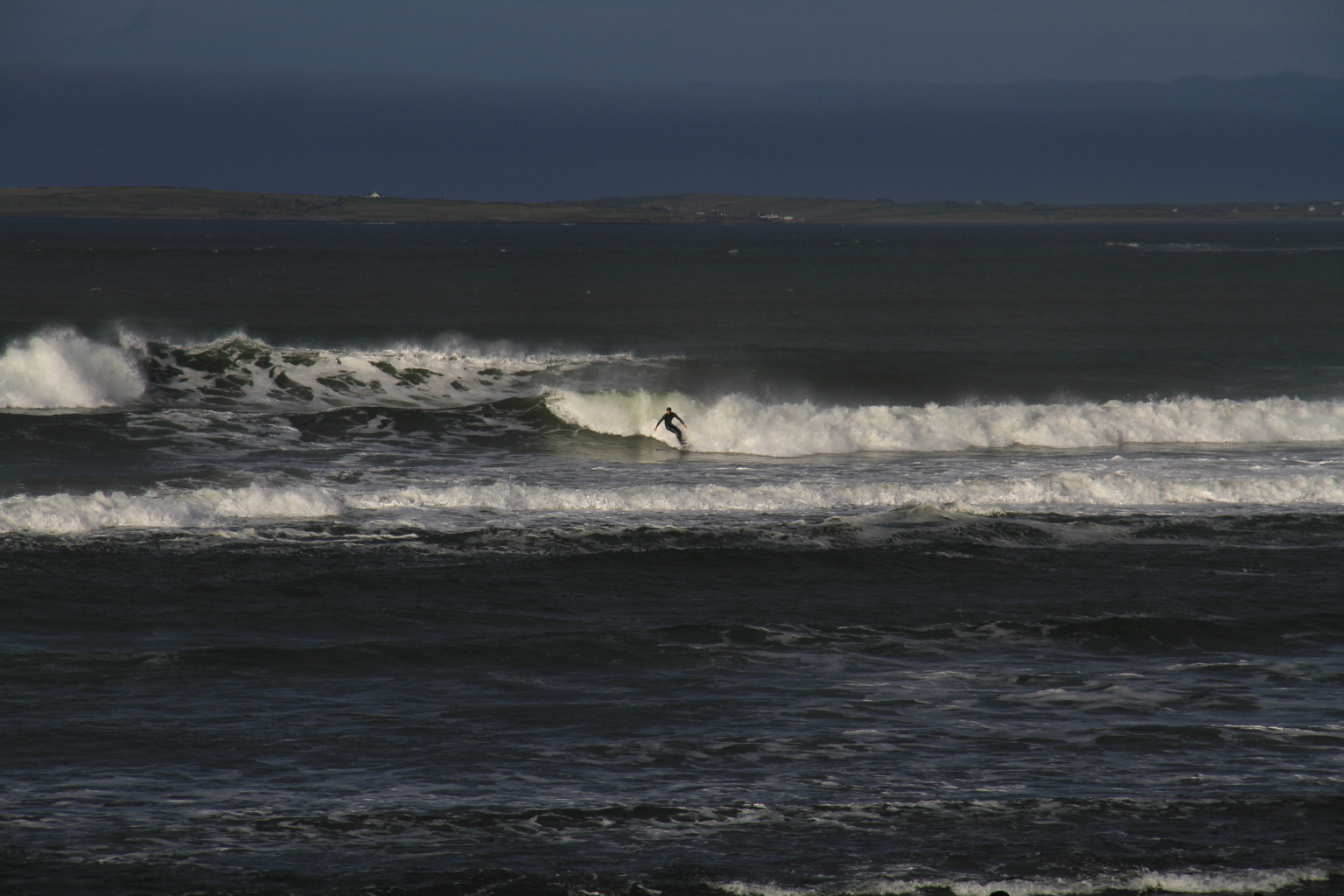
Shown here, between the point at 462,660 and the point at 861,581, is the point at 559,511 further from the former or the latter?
the point at 462,660

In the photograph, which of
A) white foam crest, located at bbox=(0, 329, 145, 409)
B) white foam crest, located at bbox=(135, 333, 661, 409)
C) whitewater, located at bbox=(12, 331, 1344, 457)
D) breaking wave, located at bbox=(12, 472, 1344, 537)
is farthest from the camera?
white foam crest, located at bbox=(135, 333, 661, 409)

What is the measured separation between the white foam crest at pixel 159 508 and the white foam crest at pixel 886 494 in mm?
731

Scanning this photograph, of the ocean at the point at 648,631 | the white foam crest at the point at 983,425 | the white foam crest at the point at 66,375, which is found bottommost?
the ocean at the point at 648,631

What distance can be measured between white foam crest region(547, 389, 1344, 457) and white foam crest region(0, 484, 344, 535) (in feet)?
29.8

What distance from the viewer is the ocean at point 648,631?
7.23m

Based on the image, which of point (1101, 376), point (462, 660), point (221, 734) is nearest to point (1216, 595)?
point (462, 660)

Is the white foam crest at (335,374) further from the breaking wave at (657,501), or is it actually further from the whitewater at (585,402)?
the breaking wave at (657,501)

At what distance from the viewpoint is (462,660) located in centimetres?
1080

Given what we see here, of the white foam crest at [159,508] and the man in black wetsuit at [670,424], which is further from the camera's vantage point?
the man in black wetsuit at [670,424]

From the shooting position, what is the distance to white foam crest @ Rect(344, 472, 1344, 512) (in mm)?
17062

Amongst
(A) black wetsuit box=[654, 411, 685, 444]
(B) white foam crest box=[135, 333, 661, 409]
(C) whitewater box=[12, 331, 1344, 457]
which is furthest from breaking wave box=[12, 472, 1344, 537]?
(B) white foam crest box=[135, 333, 661, 409]

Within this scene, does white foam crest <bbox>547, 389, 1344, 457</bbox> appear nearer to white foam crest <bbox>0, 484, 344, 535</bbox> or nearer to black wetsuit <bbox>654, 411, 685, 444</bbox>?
black wetsuit <bbox>654, 411, 685, 444</bbox>

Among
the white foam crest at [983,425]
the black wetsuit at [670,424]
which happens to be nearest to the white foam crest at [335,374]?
the white foam crest at [983,425]

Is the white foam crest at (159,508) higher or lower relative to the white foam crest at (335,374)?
lower
